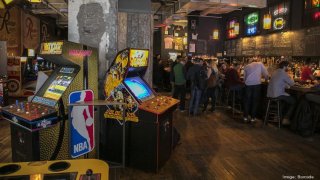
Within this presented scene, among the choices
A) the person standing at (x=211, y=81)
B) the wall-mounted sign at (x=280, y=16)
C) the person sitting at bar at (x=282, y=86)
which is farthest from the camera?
the wall-mounted sign at (x=280, y=16)

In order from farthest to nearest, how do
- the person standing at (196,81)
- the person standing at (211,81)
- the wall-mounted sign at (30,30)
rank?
the wall-mounted sign at (30,30)
the person standing at (211,81)
the person standing at (196,81)

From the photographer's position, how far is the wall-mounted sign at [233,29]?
57.3 ft

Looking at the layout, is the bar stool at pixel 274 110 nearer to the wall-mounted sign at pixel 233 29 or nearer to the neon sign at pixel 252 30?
the neon sign at pixel 252 30

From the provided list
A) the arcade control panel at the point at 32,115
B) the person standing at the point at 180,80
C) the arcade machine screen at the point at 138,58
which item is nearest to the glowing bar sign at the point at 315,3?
the person standing at the point at 180,80

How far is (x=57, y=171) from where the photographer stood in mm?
1733

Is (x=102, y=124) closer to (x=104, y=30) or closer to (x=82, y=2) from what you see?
(x=104, y=30)

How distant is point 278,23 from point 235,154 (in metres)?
9.99

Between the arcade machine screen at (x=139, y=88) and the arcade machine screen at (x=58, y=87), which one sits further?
the arcade machine screen at (x=139, y=88)

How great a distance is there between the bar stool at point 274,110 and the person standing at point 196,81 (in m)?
1.94

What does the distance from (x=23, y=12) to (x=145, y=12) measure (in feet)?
34.5

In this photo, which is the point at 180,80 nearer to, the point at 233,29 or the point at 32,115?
the point at 32,115

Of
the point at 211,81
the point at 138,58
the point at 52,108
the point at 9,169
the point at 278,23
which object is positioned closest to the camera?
the point at 9,169

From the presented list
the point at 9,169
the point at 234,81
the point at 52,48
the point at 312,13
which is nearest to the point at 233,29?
the point at 312,13

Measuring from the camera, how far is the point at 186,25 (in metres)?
19.5
